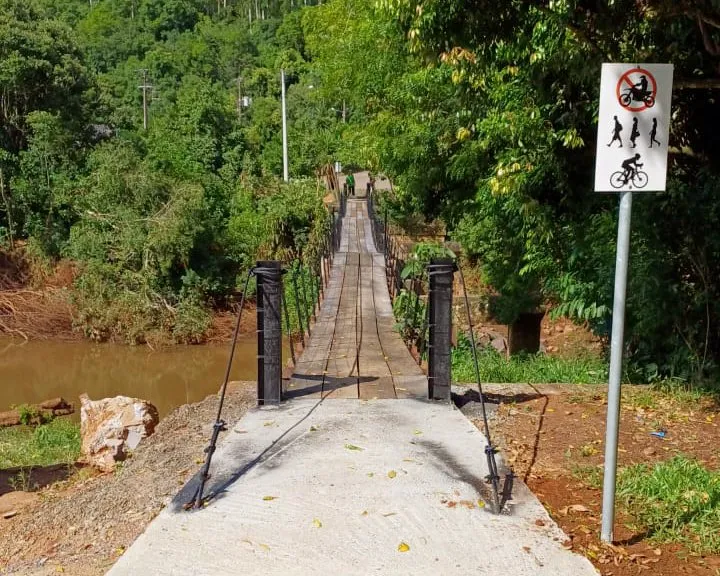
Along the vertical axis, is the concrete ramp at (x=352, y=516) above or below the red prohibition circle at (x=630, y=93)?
below

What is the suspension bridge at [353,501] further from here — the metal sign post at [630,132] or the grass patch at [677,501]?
the metal sign post at [630,132]

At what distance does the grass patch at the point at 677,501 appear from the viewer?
11.6 ft

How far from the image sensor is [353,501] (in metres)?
3.90

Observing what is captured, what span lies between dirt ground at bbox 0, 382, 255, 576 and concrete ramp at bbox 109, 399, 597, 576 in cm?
23

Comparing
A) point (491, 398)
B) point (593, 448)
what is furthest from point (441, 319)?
point (593, 448)

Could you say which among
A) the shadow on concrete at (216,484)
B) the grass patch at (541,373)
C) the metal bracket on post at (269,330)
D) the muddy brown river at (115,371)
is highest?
the metal bracket on post at (269,330)

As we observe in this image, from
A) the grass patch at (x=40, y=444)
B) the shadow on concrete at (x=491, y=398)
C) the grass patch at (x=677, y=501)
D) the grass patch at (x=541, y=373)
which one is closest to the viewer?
the grass patch at (x=677, y=501)

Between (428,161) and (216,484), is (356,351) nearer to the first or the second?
(216,484)

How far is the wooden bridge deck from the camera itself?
622 cm

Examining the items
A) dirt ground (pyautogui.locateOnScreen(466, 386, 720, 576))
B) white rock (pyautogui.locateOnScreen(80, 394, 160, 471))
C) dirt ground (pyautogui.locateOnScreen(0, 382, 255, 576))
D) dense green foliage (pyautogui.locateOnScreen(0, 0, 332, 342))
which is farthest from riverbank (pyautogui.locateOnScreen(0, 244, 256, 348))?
dirt ground (pyautogui.locateOnScreen(466, 386, 720, 576))

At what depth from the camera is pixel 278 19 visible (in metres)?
77.9

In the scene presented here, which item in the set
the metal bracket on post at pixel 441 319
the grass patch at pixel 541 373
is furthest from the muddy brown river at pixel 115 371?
the metal bracket on post at pixel 441 319

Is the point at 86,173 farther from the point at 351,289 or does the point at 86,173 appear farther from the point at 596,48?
the point at 596,48

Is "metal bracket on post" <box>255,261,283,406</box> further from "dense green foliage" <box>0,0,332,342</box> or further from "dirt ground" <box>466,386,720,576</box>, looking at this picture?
"dense green foliage" <box>0,0,332,342</box>
